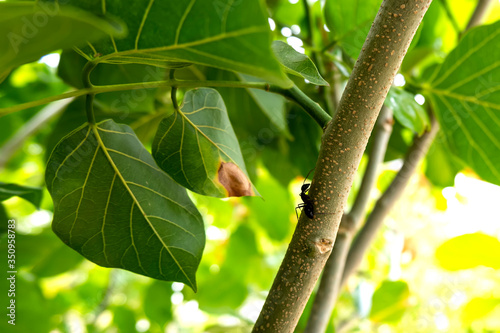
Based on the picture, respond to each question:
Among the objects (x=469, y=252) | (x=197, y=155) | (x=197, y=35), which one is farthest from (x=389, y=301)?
(x=197, y=35)

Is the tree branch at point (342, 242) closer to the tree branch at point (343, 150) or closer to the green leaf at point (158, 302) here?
the tree branch at point (343, 150)

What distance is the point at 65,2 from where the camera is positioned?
194 millimetres

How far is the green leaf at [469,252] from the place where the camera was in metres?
0.57

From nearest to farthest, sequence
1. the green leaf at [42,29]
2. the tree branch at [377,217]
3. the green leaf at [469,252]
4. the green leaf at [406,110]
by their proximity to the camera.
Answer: the green leaf at [42,29] < the green leaf at [406,110] < the tree branch at [377,217] < the green leaf at [469,252]

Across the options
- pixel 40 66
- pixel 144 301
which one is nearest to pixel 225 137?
pixel 144 301

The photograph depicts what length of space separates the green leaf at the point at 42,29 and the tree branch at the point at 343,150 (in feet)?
0.40

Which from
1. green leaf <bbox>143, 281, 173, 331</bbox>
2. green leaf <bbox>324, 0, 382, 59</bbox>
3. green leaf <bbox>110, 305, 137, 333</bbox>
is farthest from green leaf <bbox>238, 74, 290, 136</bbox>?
green leaf <bbox>110, 305, 137, 333</bbox>

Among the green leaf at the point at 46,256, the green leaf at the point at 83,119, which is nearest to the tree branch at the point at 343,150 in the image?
the green leaf at the point at 83,119

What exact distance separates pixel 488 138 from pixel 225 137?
0.95 feet

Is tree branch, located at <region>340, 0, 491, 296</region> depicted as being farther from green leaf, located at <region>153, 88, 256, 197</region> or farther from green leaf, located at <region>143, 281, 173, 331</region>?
green leaf, located at <region>143, 281, 173, 331</region>

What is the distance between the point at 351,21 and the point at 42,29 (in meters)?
0.34

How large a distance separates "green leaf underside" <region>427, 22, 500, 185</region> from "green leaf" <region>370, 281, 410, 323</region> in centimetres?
26

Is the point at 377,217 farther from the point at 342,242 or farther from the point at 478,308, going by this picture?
the point at 478,308

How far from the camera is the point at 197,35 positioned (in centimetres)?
18
